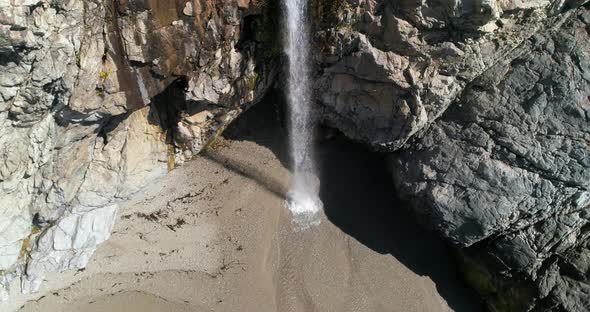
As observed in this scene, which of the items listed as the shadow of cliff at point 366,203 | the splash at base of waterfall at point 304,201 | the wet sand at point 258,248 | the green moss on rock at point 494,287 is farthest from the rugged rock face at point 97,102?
the green moss on rock at point 494,287

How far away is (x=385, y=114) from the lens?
8.83 meters

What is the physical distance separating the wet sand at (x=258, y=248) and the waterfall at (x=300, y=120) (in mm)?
253

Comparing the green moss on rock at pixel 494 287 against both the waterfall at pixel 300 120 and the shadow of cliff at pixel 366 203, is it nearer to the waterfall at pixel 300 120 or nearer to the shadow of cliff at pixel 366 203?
the shadow of cliff at pixel 366 203

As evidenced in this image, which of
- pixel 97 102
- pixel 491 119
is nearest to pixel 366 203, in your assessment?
pixel 491 119

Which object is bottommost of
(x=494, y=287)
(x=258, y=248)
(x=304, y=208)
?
(x=494, y=287)

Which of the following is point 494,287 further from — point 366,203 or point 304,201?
point 304,201

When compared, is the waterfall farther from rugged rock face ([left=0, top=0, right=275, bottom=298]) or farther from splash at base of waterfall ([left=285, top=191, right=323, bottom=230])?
rugged rock face ([left=0, top=0, right=275, bottom=298])

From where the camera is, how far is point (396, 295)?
8852mm

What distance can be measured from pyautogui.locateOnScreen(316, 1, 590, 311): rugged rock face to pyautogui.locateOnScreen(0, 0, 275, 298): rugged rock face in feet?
7.56

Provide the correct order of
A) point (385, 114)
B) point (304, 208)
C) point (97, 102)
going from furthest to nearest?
point (304, 208) < point (385, 114) < point (97, 102)

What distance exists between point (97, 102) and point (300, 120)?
459 cm

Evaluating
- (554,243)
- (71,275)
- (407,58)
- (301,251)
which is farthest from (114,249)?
(554,243)

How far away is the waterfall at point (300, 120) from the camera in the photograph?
8798 millimetres

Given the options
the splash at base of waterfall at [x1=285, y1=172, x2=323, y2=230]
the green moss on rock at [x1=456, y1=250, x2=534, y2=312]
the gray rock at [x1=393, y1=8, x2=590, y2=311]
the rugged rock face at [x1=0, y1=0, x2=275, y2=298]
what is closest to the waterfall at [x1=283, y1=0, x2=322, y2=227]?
the splash at base of waterfall at [x1=285, y1=172, x2=323, y2=230]
